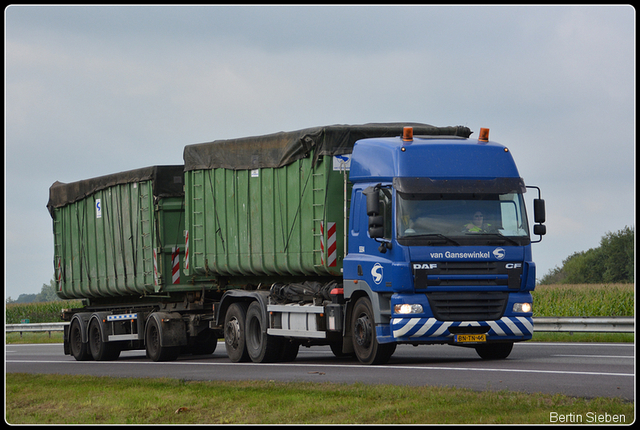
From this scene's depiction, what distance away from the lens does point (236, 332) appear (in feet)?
60.1

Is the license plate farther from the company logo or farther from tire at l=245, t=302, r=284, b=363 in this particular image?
tire at l=245, t=302, r=284, b=363

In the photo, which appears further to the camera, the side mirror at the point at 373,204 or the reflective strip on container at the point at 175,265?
the reflective strip on container at the point at 175,265

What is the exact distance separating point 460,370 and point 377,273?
1949 millimetres

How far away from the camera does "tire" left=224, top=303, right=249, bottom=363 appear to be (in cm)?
1817

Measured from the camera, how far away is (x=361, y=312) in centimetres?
1536

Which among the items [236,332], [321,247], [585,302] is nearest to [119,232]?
[236,332]

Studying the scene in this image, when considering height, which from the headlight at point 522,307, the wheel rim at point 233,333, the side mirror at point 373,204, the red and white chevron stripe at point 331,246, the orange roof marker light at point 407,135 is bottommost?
the wheel rim at point 233,333

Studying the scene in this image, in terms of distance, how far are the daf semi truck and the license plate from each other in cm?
2

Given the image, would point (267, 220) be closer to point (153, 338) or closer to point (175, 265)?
point (175, 265)

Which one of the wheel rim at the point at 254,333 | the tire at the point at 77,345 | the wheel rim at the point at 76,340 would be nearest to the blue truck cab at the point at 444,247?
the wheel rim at the point at 254,333

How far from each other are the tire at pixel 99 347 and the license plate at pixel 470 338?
10.0m

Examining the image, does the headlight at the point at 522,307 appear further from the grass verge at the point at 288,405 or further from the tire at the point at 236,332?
the tire at the point at 236,332

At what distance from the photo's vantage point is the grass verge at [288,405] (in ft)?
29.9

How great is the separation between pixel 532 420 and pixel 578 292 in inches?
972
